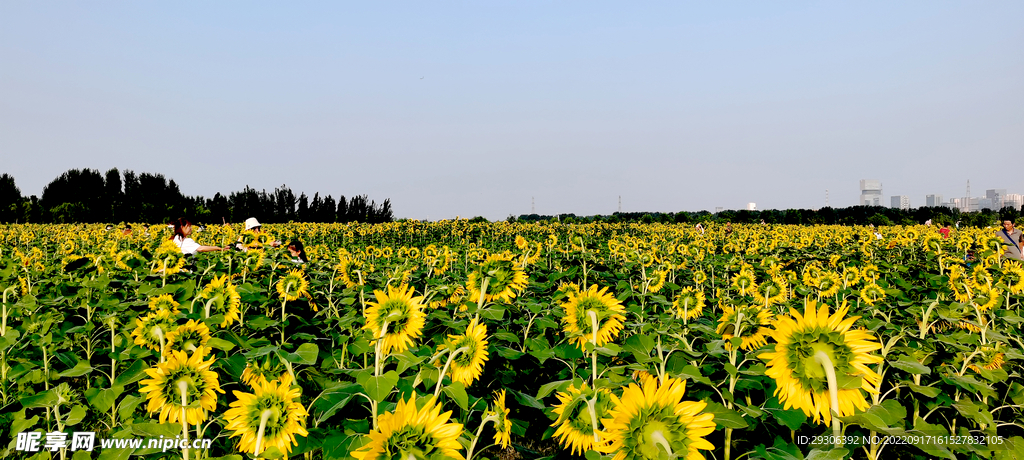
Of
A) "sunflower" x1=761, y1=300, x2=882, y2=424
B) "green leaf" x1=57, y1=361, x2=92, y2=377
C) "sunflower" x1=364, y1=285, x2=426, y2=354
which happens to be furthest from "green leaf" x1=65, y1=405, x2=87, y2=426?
"sunflower" x1=761, y1=300, x2=882, y2=424

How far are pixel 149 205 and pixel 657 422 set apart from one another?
48864 mm

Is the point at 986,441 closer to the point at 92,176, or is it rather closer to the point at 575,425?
the point at 575,425

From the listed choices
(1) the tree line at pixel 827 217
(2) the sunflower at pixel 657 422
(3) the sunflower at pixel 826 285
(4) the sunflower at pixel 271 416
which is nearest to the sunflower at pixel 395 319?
(4) the sunflower at pixel 271 416

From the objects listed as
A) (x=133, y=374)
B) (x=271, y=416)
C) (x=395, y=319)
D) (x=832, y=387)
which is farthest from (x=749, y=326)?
(x=133, y=374)

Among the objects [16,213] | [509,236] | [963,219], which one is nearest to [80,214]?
[16,213]

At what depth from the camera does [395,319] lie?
5.11 feet

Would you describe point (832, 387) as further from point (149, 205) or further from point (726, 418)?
point (149, 205)

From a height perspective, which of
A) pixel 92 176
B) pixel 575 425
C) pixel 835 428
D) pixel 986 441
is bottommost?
pixel 986 441

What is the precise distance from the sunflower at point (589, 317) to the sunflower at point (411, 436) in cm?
82

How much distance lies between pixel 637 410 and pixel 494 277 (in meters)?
1.44

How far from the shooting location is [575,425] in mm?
1454

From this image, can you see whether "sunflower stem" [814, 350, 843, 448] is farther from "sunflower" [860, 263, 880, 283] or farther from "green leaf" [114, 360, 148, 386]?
"sunflower" [860, 263, 880, 283]

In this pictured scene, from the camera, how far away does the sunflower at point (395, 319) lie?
159cm

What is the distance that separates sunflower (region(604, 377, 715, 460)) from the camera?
2.91 ft
